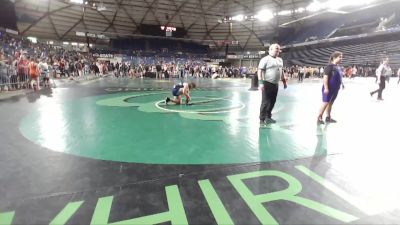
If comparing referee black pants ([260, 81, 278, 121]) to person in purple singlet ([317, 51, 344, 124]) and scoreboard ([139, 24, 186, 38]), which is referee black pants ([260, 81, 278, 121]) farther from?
scoreboard ([139, 24, 186, 38])

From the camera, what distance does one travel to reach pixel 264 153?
3.74m

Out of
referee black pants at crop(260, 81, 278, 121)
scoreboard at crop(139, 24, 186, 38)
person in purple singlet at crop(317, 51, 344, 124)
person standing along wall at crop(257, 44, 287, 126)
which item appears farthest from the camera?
scoreboard at crop(139, 24, 186, 38)

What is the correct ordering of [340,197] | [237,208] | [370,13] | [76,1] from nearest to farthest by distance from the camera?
[237,208]
[340,197]
[76,1]
[370,13]

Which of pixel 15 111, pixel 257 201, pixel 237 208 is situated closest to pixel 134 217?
pixel 237 208

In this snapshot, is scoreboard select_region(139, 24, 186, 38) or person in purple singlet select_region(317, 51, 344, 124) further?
scoreboard select_region(139, 24, 186, 38)

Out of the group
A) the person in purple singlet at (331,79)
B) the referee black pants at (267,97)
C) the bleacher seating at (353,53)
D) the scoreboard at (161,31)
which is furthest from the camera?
the scoreboard at (161,31)

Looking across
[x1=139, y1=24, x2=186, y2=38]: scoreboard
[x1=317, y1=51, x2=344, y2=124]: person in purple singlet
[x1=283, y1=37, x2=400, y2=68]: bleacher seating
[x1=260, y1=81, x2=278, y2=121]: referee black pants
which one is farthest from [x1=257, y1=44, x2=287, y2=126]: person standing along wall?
[x1=139, y1=24, x2=186, y2=38]: scoreboard

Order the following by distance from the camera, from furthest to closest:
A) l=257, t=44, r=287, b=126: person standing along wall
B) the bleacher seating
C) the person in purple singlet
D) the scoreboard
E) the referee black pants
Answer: the scoreboard, the bleacher seating, the person in purple singlet, the referee black pants, l=257, t=44, r=287, b=126: person standing along wall

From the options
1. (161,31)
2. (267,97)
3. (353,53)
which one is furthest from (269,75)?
(161,31)

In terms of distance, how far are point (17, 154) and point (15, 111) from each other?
3.99 meters

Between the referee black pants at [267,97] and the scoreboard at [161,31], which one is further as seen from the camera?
the scoreboard at [161,31]

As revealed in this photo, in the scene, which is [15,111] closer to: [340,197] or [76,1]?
[340,197]

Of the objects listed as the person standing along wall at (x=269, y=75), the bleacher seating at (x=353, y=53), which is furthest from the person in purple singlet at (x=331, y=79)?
the bleacher seating at (x=353, y=53)

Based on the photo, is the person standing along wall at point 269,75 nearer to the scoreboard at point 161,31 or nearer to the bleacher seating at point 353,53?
the bleacher seating at point 353,53
